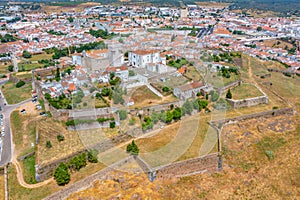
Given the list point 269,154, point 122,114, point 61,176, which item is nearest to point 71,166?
point 61,176

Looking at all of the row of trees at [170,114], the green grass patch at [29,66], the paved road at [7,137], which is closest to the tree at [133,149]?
the row of trees at [170,114]

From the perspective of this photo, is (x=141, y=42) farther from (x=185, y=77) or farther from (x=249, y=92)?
(x=249, y=92)

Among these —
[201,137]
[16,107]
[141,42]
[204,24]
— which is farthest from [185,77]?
[204,24]

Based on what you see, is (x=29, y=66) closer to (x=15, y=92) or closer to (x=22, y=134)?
(x=15, y=92)

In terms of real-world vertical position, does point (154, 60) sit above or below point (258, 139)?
above

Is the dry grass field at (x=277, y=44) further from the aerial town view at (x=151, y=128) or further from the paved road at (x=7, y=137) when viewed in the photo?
the paved road at (x=7, y=137)

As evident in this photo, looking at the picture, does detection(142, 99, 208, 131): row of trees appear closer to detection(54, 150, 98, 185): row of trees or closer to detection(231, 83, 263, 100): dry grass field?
detection(54, 150, 98, 185): row of trees

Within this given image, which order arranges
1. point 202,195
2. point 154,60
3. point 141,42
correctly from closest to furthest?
point 202,195 < point 154,60 < point 141,42
